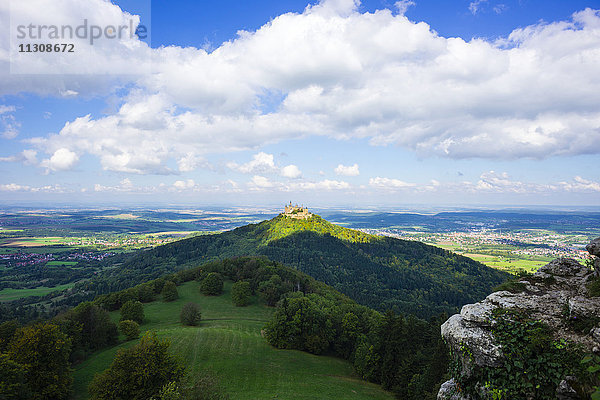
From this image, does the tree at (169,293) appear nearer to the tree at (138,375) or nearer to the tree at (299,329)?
the tree at (299,329)

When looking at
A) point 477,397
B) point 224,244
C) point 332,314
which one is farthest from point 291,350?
point 224,244

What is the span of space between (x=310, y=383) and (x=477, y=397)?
38535 millimetres

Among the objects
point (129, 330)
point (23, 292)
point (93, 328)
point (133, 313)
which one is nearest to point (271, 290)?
point (133, 313)

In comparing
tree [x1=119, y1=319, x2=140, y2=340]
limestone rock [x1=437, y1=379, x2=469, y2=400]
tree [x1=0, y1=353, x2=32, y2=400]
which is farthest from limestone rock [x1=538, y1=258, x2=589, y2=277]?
tree [x1=119, y1=319, x2=140, y2=340]

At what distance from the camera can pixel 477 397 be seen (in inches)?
378

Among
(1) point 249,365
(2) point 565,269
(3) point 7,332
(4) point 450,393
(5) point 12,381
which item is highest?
(2) point 565,269

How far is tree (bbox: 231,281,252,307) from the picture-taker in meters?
80.7

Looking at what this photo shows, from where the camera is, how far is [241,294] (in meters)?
81.2

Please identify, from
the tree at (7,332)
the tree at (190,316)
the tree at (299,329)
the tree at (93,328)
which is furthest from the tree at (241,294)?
the tree at (7,332)

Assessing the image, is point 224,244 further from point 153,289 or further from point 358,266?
point 153,289

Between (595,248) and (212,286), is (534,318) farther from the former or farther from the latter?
(212,286)

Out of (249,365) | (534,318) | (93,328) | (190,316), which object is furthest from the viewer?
(190,316)

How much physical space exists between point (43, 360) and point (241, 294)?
50.2 metres

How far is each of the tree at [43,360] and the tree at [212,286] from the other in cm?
5121
